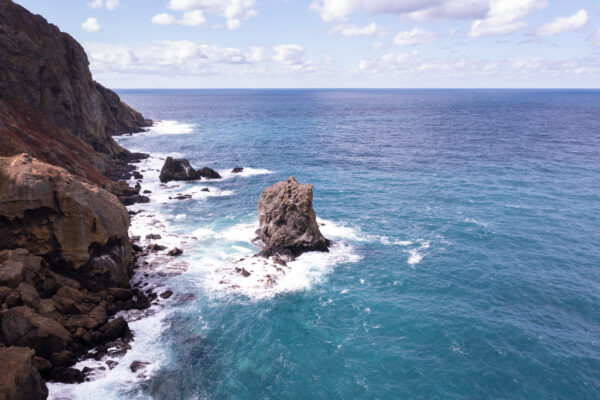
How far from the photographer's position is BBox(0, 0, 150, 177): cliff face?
66.8 metres

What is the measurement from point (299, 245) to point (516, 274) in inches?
1093

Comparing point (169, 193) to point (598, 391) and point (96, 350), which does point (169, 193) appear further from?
point (598, 391)

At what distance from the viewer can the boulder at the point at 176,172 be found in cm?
8156

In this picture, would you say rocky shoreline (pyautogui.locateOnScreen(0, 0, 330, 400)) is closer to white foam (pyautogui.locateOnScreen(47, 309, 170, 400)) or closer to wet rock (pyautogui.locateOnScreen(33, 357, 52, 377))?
wet rock (pyautogui.locateOnScreen(33, 357, 52, 377))

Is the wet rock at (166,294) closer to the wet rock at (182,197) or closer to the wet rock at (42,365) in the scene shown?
the wet rock at (42,365)

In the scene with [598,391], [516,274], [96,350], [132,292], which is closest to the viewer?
[598,391]

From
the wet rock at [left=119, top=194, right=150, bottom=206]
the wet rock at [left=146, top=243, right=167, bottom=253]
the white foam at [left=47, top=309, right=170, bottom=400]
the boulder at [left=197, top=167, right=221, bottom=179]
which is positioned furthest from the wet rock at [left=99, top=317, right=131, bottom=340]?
the boulder at [left=197, top=167, right=221, bottom=179]

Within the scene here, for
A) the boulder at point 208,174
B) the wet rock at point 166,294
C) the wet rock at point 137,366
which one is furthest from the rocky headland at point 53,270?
the boulder at point 208,174

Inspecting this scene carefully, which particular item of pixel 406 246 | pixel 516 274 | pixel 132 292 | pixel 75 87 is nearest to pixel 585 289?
pixel 516 274

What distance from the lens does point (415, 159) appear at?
102125mm

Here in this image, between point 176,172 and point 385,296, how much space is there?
59.2m

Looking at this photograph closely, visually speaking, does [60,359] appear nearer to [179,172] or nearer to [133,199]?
[133,199]

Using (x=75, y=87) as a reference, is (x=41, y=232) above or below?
below

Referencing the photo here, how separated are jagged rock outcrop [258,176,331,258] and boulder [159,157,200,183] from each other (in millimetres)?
39122
